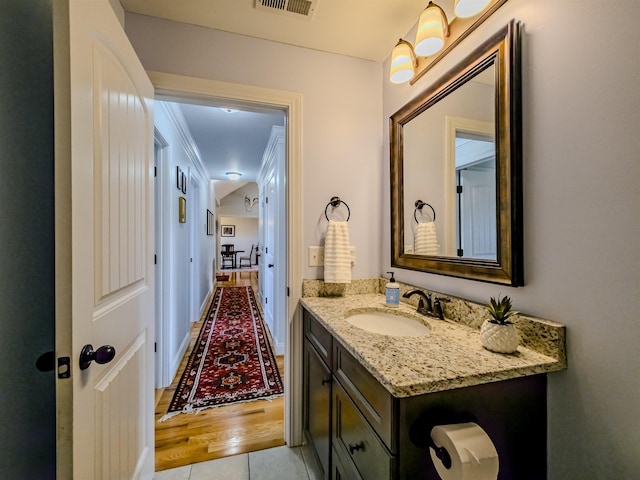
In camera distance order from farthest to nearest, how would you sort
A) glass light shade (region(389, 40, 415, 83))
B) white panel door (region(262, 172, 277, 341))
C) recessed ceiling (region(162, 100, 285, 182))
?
1. white panel door (region(262, 172, 277, 341))
2. recessed ceiling (region(162, 100, 285, 182))
3. glass light shade (region(389, 40, 415, 83))

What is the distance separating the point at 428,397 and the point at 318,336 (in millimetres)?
682

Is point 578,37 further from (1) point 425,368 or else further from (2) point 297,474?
(2) point 297,474

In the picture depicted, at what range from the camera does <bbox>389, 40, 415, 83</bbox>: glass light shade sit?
4.50 ft

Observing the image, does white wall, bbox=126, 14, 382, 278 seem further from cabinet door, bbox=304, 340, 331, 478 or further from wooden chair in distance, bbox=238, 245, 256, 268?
wooden chair in distance, bbox=238, 245, 256, 268

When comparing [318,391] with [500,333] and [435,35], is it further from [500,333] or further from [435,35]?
[435,35]

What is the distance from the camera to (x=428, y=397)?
2.32ft

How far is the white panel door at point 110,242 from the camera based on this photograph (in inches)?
28.9

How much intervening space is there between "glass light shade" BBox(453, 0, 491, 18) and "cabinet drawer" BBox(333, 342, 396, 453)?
1321mm

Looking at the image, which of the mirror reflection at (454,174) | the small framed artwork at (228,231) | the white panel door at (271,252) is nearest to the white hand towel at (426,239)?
the mirror reflection at (454,174)

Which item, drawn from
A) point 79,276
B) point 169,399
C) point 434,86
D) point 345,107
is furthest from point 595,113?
point 169,399

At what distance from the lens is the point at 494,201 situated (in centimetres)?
100

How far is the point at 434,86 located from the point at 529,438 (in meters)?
1.41

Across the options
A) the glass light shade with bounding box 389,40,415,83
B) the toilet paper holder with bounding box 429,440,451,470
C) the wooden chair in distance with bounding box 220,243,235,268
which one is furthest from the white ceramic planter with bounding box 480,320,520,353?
the wooden chair in distance with bounding box 220,243,235,268

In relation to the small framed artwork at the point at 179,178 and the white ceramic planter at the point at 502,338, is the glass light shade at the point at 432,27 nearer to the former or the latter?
the white ceramic planter at the point at 502,338
